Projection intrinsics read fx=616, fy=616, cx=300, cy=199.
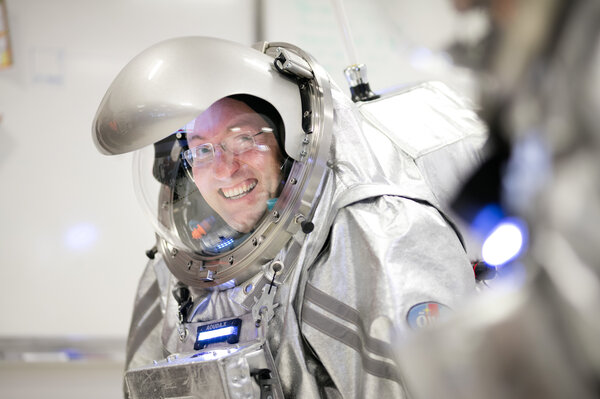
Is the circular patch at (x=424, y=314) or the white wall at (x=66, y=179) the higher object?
the white wall at (x=66, y=179)

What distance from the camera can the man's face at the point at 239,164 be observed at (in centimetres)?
130

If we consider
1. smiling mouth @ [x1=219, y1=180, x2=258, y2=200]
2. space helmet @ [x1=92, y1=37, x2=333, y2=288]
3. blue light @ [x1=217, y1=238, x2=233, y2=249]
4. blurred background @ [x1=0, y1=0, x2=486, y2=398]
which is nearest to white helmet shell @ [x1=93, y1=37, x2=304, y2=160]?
space helmet @ [x1=92, y1=37, x2=333, y2=288]

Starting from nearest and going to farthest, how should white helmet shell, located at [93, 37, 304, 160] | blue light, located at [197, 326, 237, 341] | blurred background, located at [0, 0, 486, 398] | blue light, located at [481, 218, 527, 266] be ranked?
blue light, located at [481, 218, 527, 266], white helmet shell, located at [93, 37, 304, 160], blue light, located at [197, 326, 237, 341], blurred background, located at [0, 0, 486, 398]

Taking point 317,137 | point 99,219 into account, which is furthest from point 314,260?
point 99,219

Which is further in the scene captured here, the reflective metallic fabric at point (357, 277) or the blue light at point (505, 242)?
the reflective metallic fabric at point (357, 277)

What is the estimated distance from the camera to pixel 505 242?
46cm

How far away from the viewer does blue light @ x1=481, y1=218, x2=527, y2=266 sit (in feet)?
1.40

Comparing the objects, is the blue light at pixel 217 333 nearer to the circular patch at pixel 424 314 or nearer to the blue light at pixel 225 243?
the blue light at pixel 225 243

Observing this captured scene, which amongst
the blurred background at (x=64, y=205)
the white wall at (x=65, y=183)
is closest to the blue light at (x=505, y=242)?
the blurred background at (x=64, y=205)

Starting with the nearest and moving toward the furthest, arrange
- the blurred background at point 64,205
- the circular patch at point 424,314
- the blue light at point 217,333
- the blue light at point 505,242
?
the blue light at point 505,242 → the circular patch at point 424,314 → the blue light at point 217,333 → the blurred background at point 64,205

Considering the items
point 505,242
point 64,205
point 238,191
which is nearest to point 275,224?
point 238,191

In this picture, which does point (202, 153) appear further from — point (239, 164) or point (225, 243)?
point (225, 243)

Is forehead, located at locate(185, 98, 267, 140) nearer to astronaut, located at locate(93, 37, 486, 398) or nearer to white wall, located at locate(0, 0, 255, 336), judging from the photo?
astronaut, located at locate(93, 37, 486, 398)

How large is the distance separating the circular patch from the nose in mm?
496
